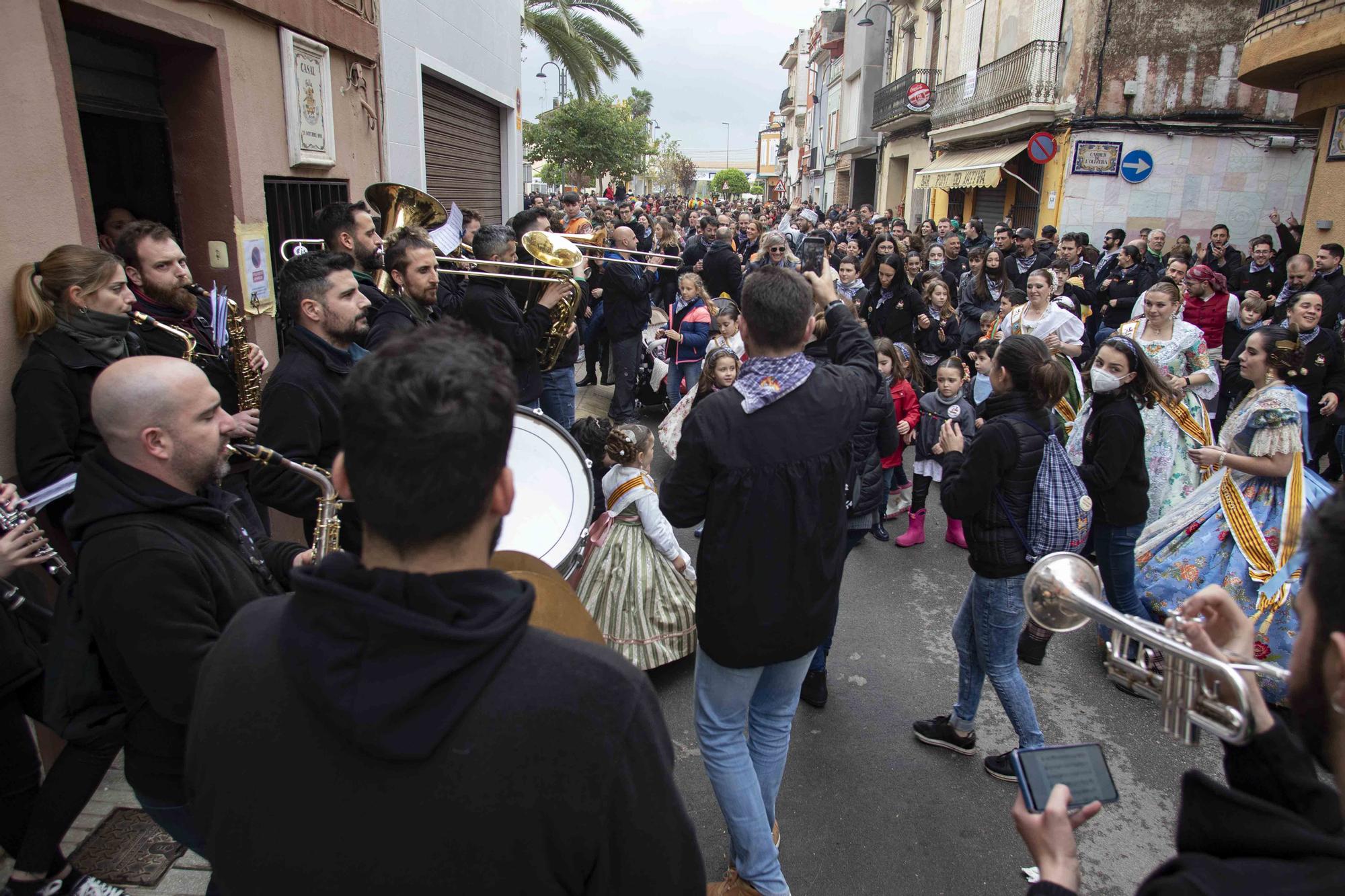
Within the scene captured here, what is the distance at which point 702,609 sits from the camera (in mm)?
2547

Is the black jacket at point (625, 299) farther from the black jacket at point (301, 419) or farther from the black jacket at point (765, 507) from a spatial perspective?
the black jacket at point (765, 507)

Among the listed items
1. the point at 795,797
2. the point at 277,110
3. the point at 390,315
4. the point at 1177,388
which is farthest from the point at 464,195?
the point at 795,797

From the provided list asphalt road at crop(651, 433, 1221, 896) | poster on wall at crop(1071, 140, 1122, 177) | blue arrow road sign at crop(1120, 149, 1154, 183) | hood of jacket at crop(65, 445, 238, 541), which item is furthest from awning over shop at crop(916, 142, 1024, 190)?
hood of jacket at crop(65, 445, 238, 541)

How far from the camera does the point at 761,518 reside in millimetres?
2416

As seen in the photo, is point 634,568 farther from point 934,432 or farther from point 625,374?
point 625,374

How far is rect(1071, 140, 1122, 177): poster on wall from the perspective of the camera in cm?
1570

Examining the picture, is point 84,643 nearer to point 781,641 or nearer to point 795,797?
point 781,641

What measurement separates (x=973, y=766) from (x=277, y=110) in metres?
5.13

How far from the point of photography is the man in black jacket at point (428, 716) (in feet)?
3.24

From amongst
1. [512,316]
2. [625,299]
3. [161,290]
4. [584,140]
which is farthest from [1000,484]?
[584,140]

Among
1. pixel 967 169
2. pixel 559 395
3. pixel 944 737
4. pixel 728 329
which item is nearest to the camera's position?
pixel 944 737

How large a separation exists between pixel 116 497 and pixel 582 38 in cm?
1580

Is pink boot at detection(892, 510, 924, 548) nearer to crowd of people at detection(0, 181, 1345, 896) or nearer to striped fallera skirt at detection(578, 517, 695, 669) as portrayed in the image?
crowd of people at detection(0, 181, 1345, 896)

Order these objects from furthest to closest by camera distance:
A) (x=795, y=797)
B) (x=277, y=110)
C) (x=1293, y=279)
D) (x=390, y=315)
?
(x=1293, y=279) < (x=277, y=110) < (x=390, y=315) < (x=795, y=797)
